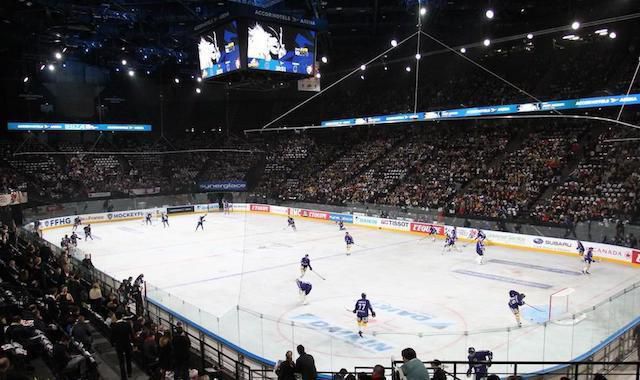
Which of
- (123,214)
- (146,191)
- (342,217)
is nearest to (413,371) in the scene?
(342,217)

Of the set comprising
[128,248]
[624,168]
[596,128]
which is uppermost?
[596,128]

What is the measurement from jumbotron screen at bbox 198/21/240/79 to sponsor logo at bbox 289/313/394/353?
804 centimetres

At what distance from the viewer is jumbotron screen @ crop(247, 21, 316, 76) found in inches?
615

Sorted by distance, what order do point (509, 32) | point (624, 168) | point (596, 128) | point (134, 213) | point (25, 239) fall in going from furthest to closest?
point (134, 213)
point (509, 32)
point (596, 128)
point (624, 168)
point (25, 239)

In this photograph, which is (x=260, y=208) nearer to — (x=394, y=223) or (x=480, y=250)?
(x=394, y=223)

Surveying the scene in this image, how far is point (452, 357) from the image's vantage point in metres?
11.0

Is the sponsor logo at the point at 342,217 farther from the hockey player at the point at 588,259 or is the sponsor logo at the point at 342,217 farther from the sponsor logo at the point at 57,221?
the sponsor logo at the point at 57,221

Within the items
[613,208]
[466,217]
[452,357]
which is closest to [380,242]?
[466,217]

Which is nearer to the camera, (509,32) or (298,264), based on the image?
(298,264)

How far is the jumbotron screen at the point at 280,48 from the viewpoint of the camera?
51.2ft

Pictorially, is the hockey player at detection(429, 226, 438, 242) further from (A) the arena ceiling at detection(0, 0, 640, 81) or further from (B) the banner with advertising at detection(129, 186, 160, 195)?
(B) the banner with advertising at detection(129, 186, 160, 195)

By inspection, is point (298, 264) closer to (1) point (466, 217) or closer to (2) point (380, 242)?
(2) point (380, 242)

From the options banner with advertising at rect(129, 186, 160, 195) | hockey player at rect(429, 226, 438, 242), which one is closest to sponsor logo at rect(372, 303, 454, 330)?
hockey player at rect(429, 226, 438, 242)

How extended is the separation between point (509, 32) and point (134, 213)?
3107cm
